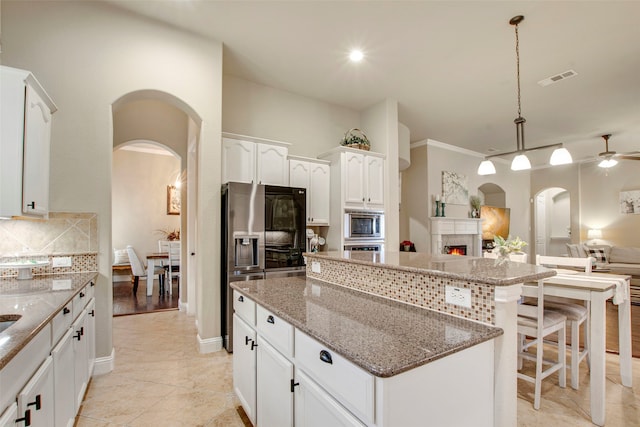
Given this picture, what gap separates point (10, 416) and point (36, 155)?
184 cm

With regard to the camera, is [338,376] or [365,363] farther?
[338,376]

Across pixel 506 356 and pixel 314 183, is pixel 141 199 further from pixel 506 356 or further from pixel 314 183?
pixel 506 356

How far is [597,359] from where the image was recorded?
6.88 ft

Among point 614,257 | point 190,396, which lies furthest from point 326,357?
point 614,257

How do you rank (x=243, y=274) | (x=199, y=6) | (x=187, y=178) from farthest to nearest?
(x=187, y=178), (x=243, y=274), (x=199, y=6)

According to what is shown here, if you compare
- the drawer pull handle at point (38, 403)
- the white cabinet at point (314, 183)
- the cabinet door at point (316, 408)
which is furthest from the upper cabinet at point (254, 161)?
the cabinet door at point (316, 408)

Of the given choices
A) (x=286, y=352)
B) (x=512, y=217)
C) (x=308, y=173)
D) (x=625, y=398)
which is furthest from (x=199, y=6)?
(x=512, y=217)

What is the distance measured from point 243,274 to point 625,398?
3.27m

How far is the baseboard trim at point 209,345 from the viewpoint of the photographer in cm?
312

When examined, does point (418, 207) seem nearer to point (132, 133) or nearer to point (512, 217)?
point (512, 217)

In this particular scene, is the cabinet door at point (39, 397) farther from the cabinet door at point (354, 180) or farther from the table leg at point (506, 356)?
the cabinet door at point (354, 180)

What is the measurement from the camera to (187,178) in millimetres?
4785

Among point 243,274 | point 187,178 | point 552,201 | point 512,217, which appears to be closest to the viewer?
point 243,274

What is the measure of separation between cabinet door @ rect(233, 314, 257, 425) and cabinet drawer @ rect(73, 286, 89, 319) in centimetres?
97
